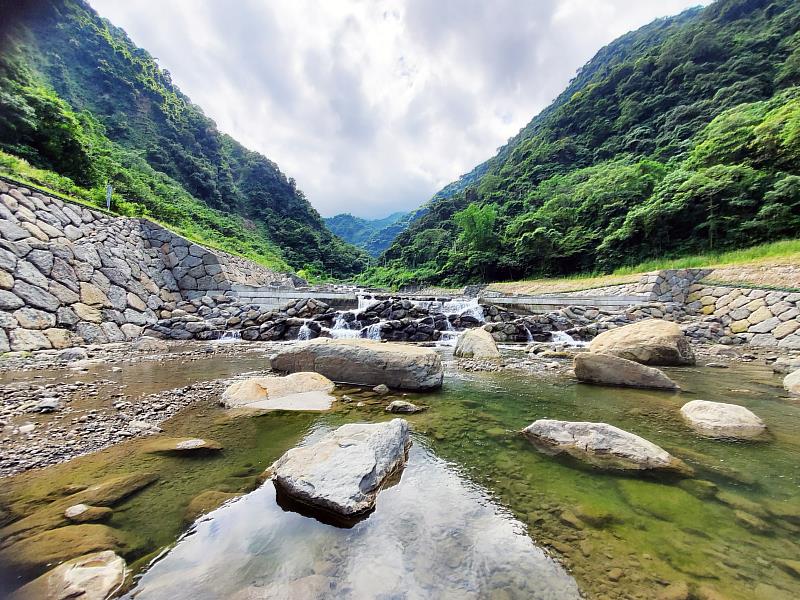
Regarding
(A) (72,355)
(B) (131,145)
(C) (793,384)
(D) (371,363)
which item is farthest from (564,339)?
(B) (131,145)

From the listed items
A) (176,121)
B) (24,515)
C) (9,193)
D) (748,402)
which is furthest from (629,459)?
(176,121)

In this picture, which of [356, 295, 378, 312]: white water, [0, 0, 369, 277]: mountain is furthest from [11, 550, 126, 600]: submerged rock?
[356, 295, 378, 312]: white water

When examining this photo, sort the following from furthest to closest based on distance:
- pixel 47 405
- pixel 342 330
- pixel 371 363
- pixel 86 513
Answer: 1. pixel 342 330
2. pixel 371 363
3. pixel 47 405
4. pixel 86 513

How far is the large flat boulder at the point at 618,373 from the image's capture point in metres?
5.33

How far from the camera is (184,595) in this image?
1.43 m

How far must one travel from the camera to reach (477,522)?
204 centimetres

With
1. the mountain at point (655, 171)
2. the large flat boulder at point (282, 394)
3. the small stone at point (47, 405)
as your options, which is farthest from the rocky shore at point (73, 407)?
the mountain at point (655, 171)

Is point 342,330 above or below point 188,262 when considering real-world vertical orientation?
below

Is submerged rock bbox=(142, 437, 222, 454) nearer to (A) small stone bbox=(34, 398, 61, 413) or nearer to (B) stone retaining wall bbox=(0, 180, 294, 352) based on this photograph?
(A) small stone bbox=(34, 398, 61, 413)

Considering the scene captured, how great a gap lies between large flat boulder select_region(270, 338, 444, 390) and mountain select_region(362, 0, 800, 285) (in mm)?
21141

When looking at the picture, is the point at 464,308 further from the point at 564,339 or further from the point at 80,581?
the point at 80,581

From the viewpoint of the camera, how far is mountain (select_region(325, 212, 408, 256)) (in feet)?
421

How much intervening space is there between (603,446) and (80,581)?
3666mm

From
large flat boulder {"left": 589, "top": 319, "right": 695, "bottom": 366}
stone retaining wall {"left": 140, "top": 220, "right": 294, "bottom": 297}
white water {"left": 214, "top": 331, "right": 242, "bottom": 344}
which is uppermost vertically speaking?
stone retaining wall {"left": 140, "top": 220, "right": 294, "bottom": 297}
